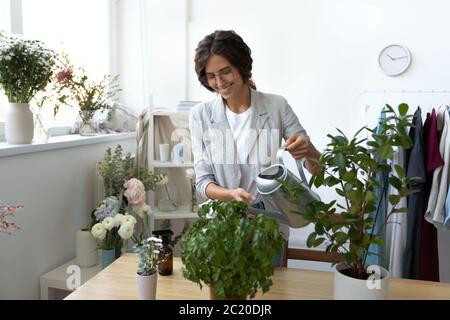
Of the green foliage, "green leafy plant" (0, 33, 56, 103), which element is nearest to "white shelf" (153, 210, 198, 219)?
the green foliage

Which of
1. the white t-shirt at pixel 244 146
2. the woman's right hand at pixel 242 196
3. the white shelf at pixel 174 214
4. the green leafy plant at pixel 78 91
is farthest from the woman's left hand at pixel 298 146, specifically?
the green leafy plant at pixel 78 91

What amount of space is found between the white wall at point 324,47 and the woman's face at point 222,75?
1268 mm

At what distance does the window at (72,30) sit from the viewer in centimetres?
219

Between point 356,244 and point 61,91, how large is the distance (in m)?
1.88

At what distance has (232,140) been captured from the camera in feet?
5.16

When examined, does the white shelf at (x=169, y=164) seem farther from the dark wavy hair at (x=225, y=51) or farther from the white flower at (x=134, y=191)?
the dark wavy hair at (x=225, y=51)

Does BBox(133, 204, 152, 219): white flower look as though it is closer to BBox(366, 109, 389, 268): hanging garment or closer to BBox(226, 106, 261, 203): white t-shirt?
BBox(226, 106, 261, 203): white t-shirt

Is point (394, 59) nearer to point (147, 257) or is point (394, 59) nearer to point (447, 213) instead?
point (447, 213)

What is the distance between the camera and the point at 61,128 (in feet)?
7.61

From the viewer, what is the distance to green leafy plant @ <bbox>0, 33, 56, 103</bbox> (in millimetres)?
1549

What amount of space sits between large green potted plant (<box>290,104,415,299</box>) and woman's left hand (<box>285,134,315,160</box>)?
0.32 meters

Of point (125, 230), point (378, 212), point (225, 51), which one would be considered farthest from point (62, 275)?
point (378, 212)
